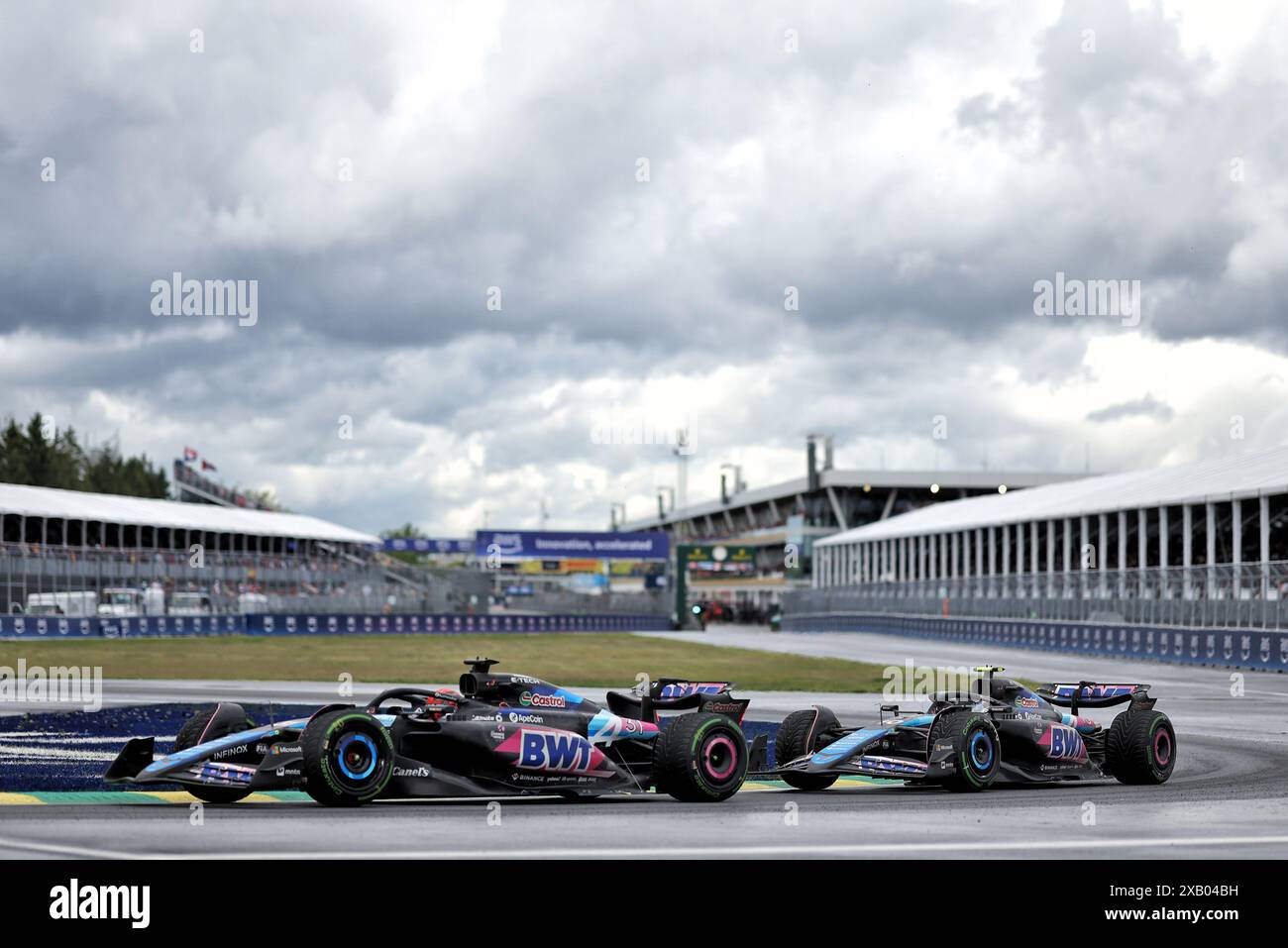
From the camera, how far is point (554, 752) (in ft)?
40.8

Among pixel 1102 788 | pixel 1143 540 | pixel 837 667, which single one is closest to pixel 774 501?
pixel 1143 540

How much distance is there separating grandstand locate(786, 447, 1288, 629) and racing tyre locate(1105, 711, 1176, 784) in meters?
23.9

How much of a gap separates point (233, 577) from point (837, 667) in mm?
35482

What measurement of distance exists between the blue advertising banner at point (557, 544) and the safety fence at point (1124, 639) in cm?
2346

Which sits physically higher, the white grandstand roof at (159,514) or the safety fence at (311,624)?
the white grandstand roof at (159,514)

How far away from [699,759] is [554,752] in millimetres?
1189

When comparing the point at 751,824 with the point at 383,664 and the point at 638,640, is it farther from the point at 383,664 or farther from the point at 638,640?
the point at 638,640

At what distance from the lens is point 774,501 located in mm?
150000

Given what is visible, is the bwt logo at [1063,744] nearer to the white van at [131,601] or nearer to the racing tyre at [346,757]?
the racing tyre at [346,757]

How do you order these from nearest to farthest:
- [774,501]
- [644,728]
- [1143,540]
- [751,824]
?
[751,824] → [644,728] → [1143,540] → [774,501]

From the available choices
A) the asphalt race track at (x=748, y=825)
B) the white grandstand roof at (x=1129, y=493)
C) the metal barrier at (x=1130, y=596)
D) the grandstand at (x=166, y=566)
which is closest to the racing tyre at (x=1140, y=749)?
the asphalt race track at (x=748, y=825)

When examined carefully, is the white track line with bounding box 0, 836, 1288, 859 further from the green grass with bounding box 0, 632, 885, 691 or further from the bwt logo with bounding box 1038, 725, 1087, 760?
the green grass with bounding box 0, 632, 885, 691

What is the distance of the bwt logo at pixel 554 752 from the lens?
12312 millimetres

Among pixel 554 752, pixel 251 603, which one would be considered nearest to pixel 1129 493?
pixel 251 603
